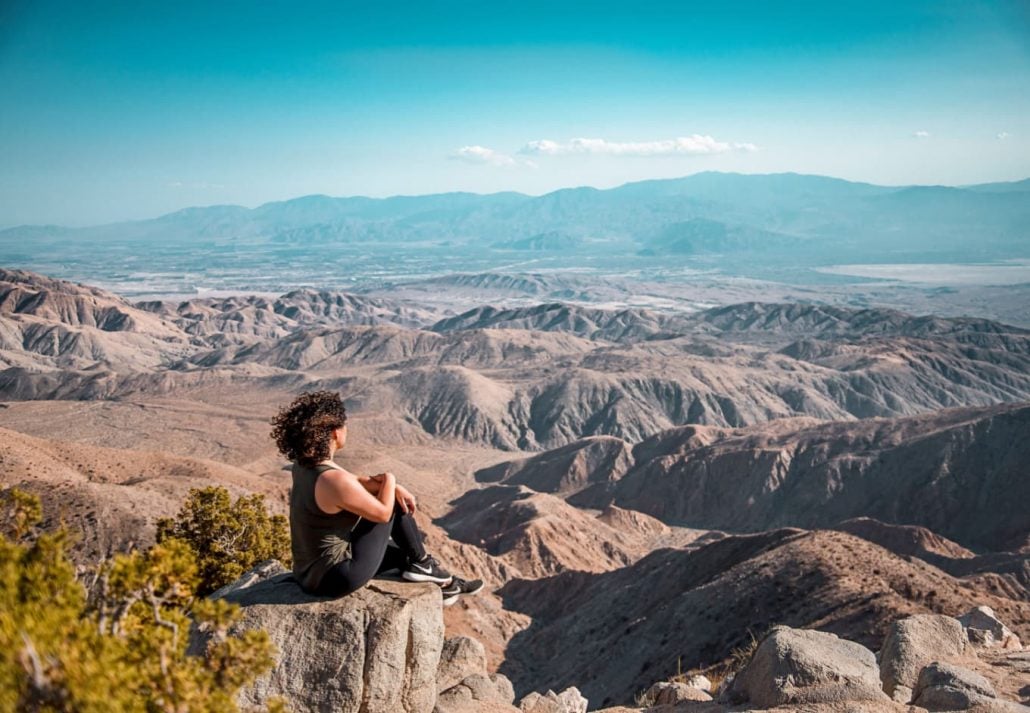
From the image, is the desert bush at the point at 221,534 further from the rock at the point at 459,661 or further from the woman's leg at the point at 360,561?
the woman's leg at the point at 360,561

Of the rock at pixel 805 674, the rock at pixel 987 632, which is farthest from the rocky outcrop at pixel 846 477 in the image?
the rock at pixel 805 674

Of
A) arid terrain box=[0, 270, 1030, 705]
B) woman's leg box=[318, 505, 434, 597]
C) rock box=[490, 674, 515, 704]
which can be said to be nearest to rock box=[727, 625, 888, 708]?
arid terrain box=[0, 270, 1030, 705]

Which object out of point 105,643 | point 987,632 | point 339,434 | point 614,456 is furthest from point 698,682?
point 614,456

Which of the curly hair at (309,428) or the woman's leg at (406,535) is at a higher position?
the curly hair at (309,428)

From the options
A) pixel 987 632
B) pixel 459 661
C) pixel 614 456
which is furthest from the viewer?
pixel 614 456

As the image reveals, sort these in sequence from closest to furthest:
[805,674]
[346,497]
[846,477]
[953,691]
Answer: [346,497]
[953,691]
[805,674]
[846,477]

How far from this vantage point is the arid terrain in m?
→ 27.8

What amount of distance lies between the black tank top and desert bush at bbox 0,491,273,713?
1.54 m

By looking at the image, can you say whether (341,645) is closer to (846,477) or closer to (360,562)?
(360,562)

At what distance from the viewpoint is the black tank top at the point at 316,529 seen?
674cm

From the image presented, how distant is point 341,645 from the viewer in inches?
267

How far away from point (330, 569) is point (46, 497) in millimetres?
27501

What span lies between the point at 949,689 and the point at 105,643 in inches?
390

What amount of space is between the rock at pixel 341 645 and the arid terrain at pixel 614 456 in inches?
356
